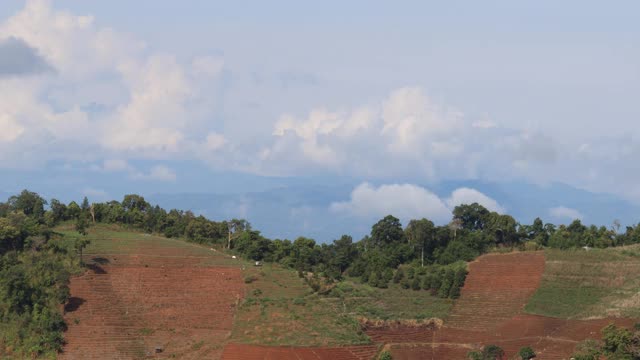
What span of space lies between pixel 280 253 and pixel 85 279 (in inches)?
856

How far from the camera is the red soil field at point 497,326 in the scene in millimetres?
59125

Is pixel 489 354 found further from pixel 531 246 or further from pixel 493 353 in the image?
pixel 531 246

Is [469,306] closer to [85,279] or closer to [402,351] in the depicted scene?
[402,351]

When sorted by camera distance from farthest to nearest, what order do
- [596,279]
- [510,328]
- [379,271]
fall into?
1. [379,271]
2. [596,279]
3. [510,328]

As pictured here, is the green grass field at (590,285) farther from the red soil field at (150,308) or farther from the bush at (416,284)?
the red soil field at (150,308)

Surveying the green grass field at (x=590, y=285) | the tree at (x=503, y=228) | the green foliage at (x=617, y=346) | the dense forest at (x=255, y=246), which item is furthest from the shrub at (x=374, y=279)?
the green foliage at (x=617, y=346)

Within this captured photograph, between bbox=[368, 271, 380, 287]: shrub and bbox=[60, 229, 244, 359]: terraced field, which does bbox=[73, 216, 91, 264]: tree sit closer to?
bbox=[60, 229, 244, 359]: terraced field

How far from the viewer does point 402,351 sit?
60312 millimetres

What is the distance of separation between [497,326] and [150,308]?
26.9m

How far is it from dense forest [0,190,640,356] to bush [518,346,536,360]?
13338 millimetres

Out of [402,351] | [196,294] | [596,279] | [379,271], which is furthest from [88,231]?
[596,279]

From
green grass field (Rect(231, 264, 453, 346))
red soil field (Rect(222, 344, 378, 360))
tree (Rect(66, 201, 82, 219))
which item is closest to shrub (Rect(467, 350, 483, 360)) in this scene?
red soil field (Rect(222, 344, 378, 360))

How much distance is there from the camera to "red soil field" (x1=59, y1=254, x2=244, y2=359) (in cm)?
5838

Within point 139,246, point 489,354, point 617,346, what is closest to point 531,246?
point 489,354
